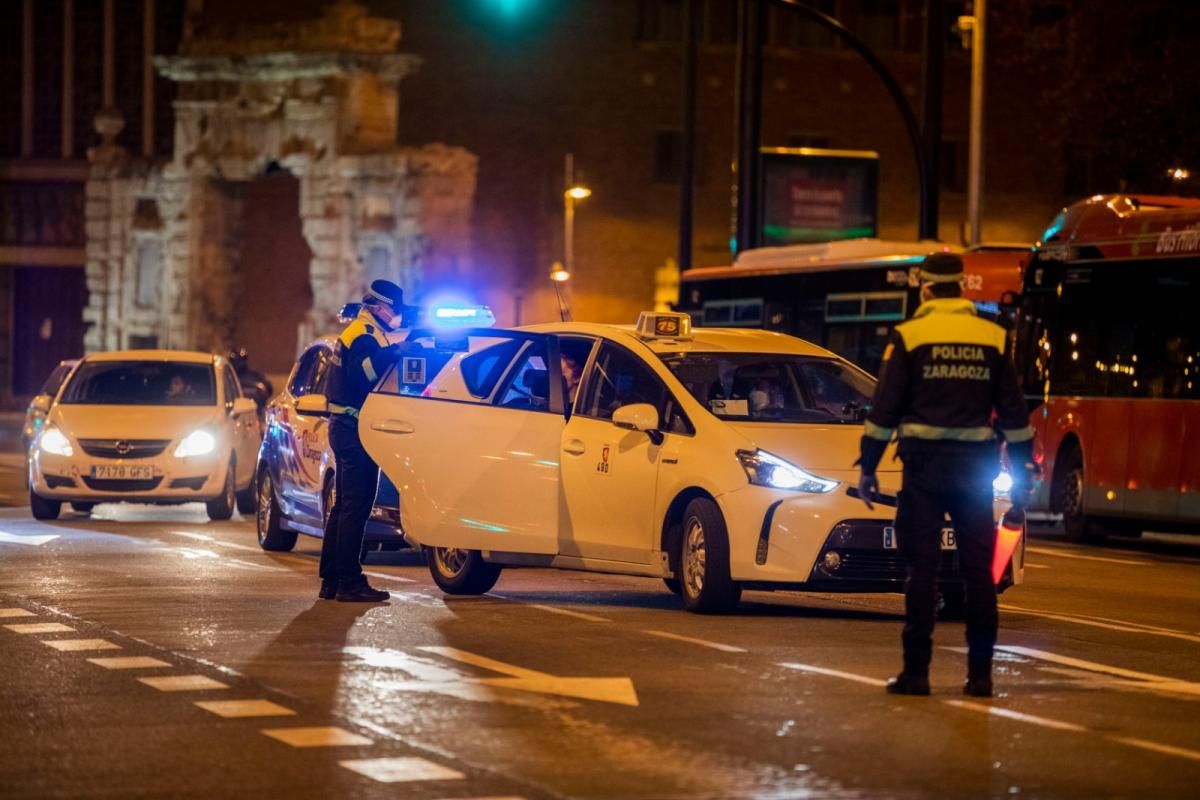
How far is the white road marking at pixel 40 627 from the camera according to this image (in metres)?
13.0

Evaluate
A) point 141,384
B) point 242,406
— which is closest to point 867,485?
point 242,406

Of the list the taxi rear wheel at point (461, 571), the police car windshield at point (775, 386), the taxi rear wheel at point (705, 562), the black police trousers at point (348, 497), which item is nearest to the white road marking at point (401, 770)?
the taxi rear wheel at point (705, 562)

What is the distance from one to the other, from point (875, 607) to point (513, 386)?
256 cm

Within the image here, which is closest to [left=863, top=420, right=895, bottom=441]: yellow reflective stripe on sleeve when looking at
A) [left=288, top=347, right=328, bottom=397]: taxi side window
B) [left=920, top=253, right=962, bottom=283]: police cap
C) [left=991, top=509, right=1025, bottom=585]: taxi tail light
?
[left=920, top=253, right=962, bottom=283]: police cap

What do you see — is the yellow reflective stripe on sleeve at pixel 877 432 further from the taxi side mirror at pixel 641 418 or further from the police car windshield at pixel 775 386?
the police car windshield at pixel 775 386

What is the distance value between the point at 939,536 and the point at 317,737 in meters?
2.92

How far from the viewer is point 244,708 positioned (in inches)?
398

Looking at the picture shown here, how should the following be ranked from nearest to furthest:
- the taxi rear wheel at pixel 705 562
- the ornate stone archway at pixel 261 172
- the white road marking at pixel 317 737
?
the white road marking at pixel 317 737 < the taxi rear wheel at pixel 705 562 < the ornate stone archway at pixel 261 172

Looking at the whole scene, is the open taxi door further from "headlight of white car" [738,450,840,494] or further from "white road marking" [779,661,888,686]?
"white road marking" [779,661,888,686]

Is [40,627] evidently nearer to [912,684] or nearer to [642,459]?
[642,459]

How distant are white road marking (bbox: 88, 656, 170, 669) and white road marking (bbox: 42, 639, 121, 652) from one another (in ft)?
1.43

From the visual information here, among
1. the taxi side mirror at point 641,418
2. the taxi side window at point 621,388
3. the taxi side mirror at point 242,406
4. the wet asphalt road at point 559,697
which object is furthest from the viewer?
the taxi side mirror at point 242,406

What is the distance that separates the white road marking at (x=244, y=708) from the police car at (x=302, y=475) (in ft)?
20.1

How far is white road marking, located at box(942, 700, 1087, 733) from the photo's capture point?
988cm
